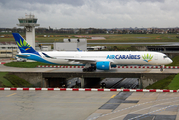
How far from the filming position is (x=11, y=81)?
46250 millimetres

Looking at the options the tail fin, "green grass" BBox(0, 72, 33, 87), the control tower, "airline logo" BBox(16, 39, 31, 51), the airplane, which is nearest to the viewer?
"green grass" BBox(0, 72, 33, 87)

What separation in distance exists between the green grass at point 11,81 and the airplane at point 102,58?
6.07 m

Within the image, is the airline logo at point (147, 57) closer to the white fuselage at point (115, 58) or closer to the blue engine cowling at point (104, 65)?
the white fuselage at point (115, 58)

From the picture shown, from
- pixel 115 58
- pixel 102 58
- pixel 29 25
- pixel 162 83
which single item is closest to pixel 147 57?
pixel 115 58

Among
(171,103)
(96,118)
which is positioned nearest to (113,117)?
(96,118)

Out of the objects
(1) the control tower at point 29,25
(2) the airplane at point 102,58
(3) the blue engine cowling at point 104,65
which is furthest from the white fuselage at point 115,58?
(1) the control tower at point 29,25

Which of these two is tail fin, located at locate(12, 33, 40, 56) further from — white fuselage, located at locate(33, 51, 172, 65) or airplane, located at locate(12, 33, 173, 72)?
white fuselage, located at locate(33, 51, 172, 65)

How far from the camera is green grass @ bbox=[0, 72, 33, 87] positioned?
146 ft

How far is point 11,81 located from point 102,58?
1849 cm

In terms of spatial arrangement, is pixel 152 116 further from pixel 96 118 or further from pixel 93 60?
pixel 93 60

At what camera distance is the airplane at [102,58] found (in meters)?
47.3

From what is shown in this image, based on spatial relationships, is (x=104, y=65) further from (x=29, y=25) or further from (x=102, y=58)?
(x=29, y=25)

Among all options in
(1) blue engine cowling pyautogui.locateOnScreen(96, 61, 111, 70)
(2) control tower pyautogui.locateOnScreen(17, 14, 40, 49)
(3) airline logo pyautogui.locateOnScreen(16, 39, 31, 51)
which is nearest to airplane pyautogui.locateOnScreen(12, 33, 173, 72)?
(1) blue engine cowling pyautogui.locateOnScreen(96, 61, 111, 70)

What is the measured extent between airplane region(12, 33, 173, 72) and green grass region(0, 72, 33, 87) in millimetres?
6067
